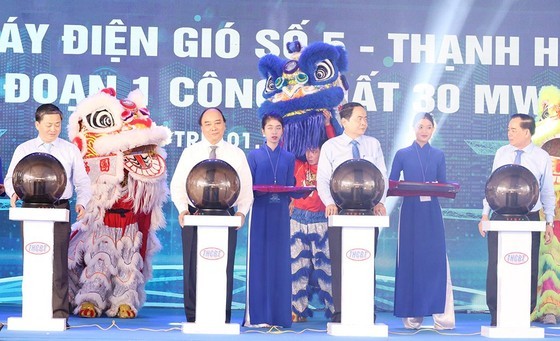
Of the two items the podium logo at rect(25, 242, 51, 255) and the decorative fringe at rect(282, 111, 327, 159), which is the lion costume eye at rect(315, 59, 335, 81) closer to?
the decorative fringe at rect(282, 111, 327, 159)

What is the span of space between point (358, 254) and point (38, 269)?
1965 millimetres

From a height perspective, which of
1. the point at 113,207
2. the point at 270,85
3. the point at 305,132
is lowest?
the point at 113,207

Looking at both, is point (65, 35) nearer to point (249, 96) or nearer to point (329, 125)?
point (249, 96)

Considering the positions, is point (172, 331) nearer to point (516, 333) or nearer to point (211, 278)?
point (211, 278)

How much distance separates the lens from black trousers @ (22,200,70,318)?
6488 mm

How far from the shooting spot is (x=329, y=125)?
7.50 m

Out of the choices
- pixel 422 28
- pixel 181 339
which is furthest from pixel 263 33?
pixel 181 339

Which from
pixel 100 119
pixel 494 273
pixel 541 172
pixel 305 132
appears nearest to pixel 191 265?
pixel 305 132

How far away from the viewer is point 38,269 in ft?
20.9

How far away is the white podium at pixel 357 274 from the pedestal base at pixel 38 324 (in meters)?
1.67

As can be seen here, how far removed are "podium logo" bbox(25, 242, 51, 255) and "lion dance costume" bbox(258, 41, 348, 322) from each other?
6.13 feet

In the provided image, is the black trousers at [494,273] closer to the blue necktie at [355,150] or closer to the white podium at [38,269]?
the blue necktie at [355,150]

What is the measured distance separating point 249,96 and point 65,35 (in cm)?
165

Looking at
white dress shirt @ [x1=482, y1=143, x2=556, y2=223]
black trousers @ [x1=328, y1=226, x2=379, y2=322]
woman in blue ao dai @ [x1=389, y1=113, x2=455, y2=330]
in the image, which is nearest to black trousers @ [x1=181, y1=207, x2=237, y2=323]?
black trousers @ [x1=328, y1=226, x2=379, y2=322]
